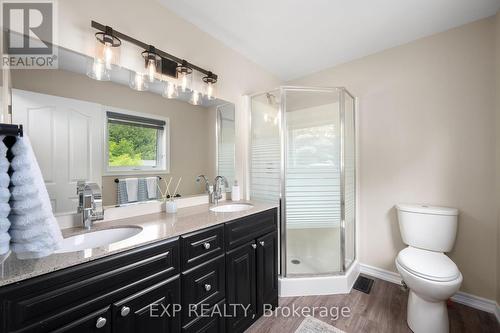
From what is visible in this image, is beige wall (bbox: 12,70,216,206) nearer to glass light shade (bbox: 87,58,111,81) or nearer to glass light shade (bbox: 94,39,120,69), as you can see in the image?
glass light shade (bbox: 87,58,111,81)

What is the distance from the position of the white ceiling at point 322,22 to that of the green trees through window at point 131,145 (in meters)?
1.01

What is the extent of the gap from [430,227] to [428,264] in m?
0.41

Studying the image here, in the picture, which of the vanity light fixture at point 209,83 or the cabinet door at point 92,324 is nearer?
the cabinet door at point 92,324

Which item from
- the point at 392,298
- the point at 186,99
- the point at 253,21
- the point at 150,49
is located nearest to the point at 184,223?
the point at 186,99

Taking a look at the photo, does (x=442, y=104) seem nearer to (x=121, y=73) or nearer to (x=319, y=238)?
(x=319, y=238)

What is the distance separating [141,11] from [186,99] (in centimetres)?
65

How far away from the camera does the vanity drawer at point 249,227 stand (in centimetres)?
142

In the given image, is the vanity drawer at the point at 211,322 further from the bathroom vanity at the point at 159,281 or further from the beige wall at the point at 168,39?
the beige wall at the point at 168,39

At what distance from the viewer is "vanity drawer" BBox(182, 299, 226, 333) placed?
3.87ft

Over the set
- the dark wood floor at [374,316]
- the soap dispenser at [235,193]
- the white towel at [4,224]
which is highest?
the white towel at [4,224]

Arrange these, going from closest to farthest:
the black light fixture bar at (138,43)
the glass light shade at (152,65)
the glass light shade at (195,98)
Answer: the black light fixture bar at (138,43)
the glass light shade at (152,65)
the glass light shade at (195,98)

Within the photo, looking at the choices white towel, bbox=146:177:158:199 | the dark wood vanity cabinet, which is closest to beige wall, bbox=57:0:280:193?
the dark wood vanity cabinet

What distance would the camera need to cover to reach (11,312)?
2.17 feet

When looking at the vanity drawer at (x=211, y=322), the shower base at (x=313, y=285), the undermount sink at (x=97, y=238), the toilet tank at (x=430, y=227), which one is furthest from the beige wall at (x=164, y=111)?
the toilet tank at (x=430, y=227)
